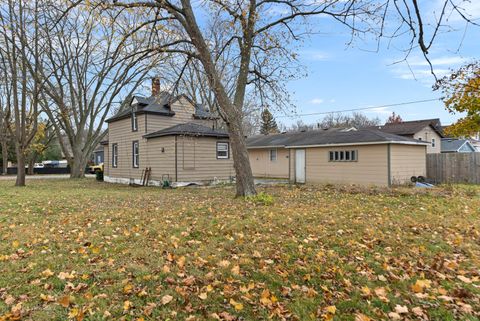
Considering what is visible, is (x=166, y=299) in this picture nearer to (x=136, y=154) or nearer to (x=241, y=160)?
(x=241, y=160)

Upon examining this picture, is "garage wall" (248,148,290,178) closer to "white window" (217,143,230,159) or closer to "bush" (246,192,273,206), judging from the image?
"white window" (217,143,230,159)

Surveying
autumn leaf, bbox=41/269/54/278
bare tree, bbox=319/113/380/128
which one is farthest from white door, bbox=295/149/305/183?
bare tree, bbox=319/113/380/128

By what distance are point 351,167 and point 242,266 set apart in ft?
51.8

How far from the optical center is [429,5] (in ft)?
13.0

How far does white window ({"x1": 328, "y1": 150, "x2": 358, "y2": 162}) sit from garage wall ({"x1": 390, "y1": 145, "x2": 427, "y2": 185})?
2.02m

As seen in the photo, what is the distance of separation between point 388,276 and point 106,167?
24.0 m

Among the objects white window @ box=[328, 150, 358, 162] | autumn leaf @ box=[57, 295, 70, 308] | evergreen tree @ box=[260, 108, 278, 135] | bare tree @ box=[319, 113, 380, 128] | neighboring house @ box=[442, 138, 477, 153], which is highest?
bare tree @ box=[319, 113, 380, 128]

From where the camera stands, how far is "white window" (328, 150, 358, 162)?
18.7 meters

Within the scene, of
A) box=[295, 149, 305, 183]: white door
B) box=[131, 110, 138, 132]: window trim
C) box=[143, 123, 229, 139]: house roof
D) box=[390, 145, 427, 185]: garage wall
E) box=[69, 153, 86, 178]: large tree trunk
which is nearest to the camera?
box=[143, 123, 229, 139]: house roof

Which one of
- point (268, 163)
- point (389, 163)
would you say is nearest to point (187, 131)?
point (389, 163)

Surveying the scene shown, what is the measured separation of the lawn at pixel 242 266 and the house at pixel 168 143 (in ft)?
35.0

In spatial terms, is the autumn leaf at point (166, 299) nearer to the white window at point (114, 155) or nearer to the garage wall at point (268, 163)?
the white window at point (114, 155)

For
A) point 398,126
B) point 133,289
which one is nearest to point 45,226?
point 133,289

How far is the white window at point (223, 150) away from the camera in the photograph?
64.2 feet
